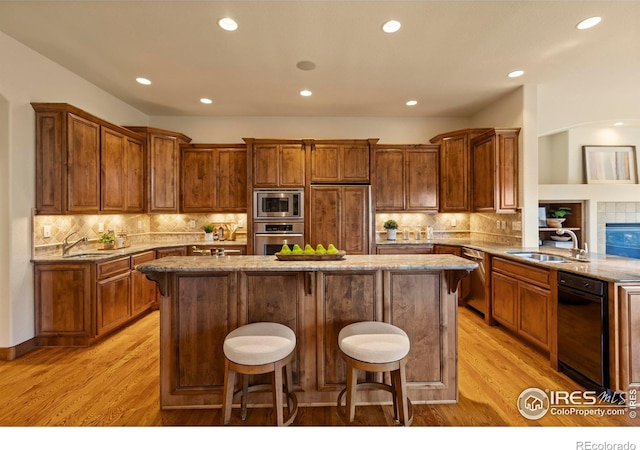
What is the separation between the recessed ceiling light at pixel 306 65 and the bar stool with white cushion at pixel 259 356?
2.74 m

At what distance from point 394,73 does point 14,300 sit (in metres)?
4.63

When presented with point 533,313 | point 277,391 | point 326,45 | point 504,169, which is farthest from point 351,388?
point 504,169

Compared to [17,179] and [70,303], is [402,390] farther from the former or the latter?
[17,179]

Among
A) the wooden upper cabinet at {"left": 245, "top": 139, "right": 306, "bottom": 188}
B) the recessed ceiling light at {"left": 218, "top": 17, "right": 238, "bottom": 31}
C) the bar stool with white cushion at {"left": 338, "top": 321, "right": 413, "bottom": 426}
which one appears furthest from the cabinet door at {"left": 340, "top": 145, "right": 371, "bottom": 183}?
Result: the bar stool with white cushion at {"left": 338, "top": 321, "right": 413, "bottom": 426}

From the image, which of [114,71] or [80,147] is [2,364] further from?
[114,71]

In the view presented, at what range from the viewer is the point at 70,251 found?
3506 millimetres

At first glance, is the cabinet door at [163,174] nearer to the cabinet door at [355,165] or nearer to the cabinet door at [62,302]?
the cabinet door at [62,302]

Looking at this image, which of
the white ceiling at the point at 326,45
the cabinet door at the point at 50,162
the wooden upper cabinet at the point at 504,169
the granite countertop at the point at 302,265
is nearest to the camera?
the granite countertop at the point at 302,265

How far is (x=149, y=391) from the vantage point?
235 centimetres

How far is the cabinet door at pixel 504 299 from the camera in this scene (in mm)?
3207

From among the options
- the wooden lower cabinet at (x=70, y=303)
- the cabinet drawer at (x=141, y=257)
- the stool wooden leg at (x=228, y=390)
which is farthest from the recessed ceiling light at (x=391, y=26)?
the cabinet drawer at (x=141, y=257)

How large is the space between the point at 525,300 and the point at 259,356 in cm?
278

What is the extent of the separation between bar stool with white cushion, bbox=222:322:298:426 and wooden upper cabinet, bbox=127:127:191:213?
339 centimetres
